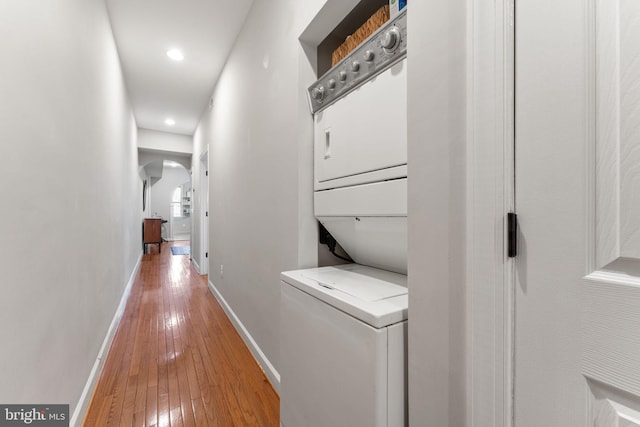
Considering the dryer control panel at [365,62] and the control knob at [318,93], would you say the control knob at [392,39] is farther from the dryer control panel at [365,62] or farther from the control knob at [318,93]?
the control knob at [318,93]

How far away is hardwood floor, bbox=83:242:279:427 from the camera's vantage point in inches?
56.2

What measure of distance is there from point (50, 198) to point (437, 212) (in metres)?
1.45

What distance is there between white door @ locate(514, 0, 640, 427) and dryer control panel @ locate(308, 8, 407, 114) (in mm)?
430

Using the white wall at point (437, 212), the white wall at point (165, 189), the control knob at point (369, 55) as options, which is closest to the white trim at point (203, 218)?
the control knob at point (369, 55)

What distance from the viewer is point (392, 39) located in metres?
0.92

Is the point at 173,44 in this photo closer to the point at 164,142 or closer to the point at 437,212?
the point at 437,212

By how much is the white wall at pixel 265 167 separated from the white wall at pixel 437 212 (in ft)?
2.51

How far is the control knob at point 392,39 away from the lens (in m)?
0.91

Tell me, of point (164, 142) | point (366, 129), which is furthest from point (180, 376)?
point (164, 142)

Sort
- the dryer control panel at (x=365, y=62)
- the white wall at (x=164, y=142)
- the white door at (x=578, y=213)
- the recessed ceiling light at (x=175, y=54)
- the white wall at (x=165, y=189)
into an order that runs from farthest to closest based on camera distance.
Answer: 1. the white wall at (x=165, y=189)
2. the white wall at (x=164, y=142)
3. the recessed ceiling light at (x=175, y=54)
4. the dryer control panel at (x=365, y=62)
5. the white door at (x=578, y=213)

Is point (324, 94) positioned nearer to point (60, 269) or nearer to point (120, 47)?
point (60, 269)

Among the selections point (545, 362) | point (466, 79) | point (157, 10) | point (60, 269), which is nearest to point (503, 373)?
point (545, 362)

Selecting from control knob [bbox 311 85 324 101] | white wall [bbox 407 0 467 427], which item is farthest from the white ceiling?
white wall [bbox 407 0 467 427]

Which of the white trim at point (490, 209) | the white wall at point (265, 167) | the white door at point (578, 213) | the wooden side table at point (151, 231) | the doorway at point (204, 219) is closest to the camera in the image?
the white door at point (578, 213)
